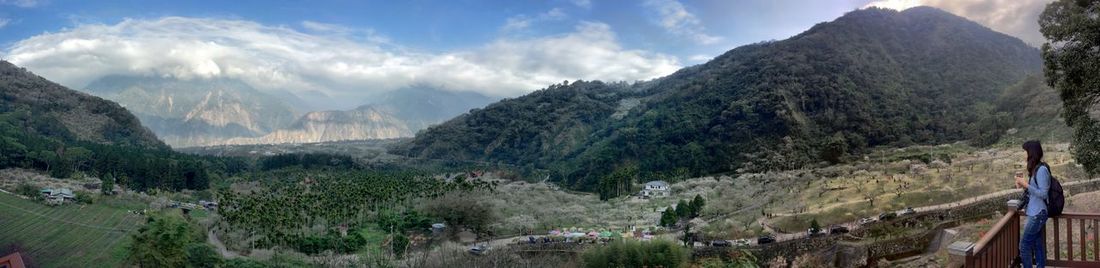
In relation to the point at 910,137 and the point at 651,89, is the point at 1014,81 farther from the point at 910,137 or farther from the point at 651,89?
the point at 651,89

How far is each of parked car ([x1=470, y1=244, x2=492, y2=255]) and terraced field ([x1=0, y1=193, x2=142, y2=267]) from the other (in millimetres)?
23482

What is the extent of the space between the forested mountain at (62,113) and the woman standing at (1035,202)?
399 ft

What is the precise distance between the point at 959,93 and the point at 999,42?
38.7 meters

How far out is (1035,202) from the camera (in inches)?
248

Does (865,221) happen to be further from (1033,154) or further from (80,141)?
(80,141)

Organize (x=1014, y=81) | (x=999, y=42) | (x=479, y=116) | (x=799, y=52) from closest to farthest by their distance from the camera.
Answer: (x=1014, y=81) < (x=799, y=52) < (x=999, y=42) < (x=479, y=116)

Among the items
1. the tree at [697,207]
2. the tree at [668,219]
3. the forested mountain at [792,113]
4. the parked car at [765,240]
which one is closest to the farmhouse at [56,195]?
the forested mountain at [792,113]

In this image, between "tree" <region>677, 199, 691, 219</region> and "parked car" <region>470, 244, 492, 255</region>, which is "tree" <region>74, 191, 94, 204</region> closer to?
"parked car" <region>470, 244, 492, 255</region>

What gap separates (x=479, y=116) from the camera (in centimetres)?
15088

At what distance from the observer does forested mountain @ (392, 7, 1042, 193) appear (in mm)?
→ 80250

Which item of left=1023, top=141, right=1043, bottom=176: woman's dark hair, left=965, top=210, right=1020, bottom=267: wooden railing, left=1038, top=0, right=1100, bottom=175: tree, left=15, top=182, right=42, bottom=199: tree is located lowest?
left=15, top=182, right=42, bottom=199: tree

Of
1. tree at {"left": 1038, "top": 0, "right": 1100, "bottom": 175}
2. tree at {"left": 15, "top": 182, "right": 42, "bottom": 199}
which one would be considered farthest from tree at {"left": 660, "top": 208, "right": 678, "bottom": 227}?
tree at {"left": 15, "top": 182, "right": 42, "bottom": 199}

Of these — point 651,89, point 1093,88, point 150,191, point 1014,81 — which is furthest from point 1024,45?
point 150,191

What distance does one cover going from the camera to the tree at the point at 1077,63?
1272 centimetres
